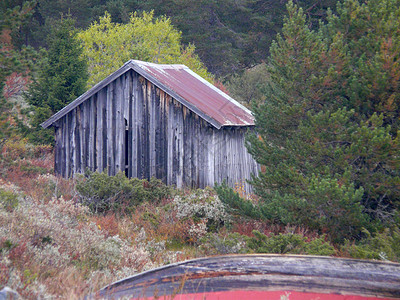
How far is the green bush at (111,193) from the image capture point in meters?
11.1

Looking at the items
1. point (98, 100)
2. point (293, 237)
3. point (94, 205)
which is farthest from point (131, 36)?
point (293, 237)

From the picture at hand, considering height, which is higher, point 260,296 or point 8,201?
point 8,201

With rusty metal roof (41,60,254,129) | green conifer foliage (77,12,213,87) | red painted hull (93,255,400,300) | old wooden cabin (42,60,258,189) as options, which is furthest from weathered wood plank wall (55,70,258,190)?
green conifer foliage (77,12,213,87)

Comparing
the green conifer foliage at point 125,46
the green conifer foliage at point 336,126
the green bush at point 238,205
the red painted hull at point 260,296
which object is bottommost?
the red painted hull at point 260,296

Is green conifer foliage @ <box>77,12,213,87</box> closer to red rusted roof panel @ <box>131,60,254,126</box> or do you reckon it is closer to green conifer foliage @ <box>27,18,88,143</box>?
green conifer foliage @ <box>27,18,88,143</box>

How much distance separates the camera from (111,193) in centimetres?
1148

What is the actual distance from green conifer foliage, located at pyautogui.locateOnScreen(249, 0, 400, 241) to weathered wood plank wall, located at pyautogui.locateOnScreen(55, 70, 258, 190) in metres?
4.49

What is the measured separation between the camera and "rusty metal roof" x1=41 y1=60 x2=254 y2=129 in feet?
45.2

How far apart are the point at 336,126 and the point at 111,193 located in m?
6.09

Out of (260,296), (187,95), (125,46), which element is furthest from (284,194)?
(125,46)

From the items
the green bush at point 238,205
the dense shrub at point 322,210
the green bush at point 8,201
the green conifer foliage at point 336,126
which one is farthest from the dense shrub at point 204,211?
the green bush at point 8,201

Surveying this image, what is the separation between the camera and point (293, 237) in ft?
21.9

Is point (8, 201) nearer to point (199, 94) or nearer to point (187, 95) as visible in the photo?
point (187, 95)

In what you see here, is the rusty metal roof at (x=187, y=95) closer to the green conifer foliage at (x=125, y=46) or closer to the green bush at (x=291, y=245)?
the green bush at (x=291, y=245)
